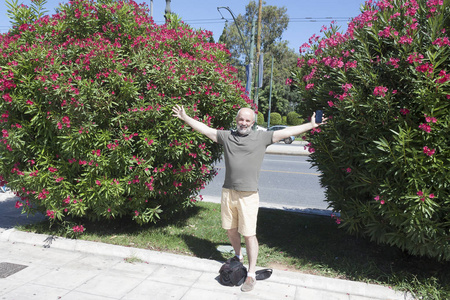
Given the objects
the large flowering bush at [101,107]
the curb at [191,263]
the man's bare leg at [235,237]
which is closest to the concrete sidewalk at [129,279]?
the curb at [191,263]

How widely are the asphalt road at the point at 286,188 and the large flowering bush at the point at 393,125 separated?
236cm

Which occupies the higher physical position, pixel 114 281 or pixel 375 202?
pixel 375 202

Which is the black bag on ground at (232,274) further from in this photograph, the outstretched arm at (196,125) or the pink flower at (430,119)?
the pink flower at (430,119)

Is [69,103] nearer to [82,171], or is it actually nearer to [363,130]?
[82,171]

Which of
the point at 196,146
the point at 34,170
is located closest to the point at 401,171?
the point at 196,146

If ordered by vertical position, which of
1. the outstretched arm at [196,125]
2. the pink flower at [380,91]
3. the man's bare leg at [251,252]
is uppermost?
the pink flower at [380,91]

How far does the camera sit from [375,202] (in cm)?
366

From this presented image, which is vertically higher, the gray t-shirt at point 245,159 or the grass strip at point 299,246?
the gray t-shirt at point 245,159

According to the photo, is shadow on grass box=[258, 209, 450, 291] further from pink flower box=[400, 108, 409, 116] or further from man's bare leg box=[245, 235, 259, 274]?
pink flower box=[400, 108, 409, 116]

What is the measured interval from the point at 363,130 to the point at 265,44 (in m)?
50.3

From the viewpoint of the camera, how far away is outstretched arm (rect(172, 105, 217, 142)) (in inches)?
156

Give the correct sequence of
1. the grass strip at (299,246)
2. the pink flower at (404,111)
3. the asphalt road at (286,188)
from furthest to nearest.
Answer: the asphalt road at (286,188)
the grass strip at (299,246)
the pink flower at (404,111)

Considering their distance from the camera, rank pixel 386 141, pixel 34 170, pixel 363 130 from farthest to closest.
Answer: pixel 34 170 → pixel 363 130 → pixel 386 141

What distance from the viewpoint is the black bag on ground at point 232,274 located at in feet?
12.3
